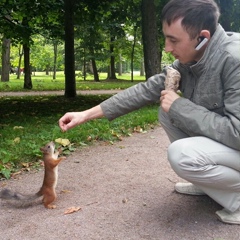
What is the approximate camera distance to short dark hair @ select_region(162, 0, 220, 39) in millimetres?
2211

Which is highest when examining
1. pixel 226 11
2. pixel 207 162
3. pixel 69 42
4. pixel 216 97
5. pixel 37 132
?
pixel 226 11

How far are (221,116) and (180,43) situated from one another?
49cm

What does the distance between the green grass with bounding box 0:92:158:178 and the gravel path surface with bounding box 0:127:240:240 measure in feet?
1.17

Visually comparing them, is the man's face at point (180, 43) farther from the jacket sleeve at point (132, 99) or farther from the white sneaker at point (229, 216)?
the white sneaker at point (229, 216)

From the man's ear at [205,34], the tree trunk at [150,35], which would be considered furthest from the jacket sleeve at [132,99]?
the tree trunk at [150,35]

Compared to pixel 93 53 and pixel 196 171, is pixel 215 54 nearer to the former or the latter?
pixel 196 171

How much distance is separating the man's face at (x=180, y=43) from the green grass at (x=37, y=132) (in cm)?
211

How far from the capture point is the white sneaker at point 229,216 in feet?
8.16

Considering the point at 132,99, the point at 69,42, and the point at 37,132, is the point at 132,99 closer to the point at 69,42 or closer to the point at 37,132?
the point at 37,132

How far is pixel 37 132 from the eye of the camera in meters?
5.54

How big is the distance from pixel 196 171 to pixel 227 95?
0.48m

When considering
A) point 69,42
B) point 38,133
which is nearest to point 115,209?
point 38,133

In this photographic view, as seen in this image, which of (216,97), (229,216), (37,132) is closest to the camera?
(216,97)

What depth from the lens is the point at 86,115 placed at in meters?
2.62
